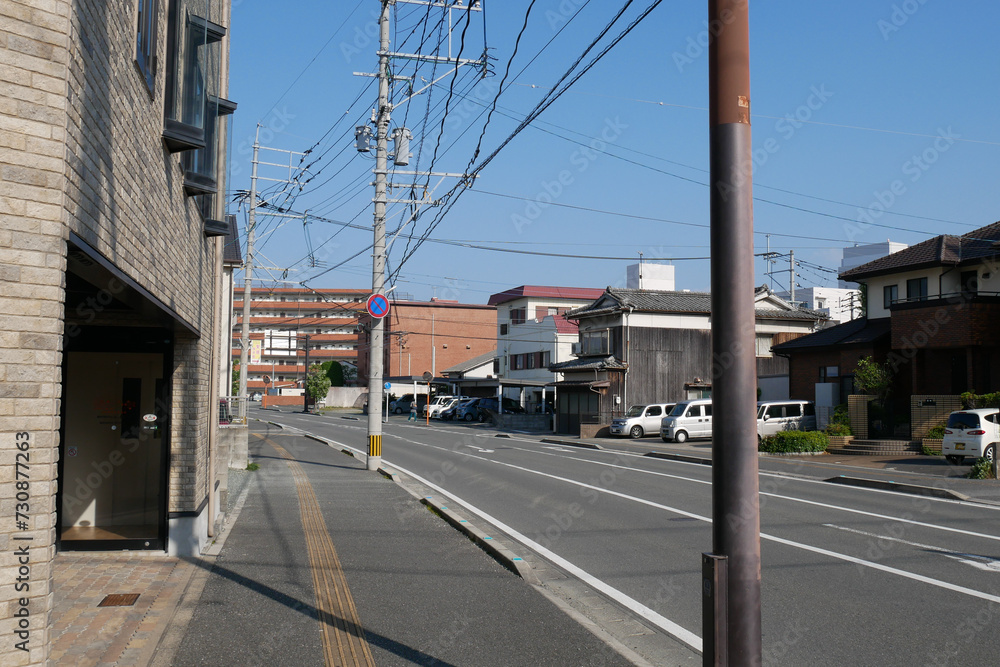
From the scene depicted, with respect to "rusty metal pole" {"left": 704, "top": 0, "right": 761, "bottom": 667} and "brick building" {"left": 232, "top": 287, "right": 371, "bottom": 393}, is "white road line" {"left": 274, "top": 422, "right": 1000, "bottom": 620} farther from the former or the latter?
"brick building" {"left": 232, "top": 287, "right": 371, "bottom": 393}

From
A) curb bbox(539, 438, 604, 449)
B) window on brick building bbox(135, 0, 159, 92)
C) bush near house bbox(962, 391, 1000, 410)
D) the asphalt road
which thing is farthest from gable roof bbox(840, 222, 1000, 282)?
window on brick building bbox(135, 0, 159, 92)

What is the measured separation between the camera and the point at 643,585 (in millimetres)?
8391

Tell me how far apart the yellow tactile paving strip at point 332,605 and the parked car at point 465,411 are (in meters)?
48.1

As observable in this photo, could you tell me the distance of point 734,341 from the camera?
398 centimetres

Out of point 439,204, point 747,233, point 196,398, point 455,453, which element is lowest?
point 455,453

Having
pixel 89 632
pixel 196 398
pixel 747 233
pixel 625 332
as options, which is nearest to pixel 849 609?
pixel 747 233

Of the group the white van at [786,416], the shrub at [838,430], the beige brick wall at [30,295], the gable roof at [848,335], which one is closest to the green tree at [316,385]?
the gable roof at [848,335]

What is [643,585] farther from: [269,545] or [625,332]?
[625,332]

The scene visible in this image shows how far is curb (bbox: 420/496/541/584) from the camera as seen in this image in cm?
855

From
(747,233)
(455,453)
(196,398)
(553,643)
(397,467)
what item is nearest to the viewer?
(747,233)

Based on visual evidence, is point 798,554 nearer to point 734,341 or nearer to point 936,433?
point 734,341

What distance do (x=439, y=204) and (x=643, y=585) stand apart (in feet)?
51.5

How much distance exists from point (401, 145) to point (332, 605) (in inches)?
696

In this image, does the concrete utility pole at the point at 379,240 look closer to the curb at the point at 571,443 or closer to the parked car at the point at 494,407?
the curb at the point at 571,443
